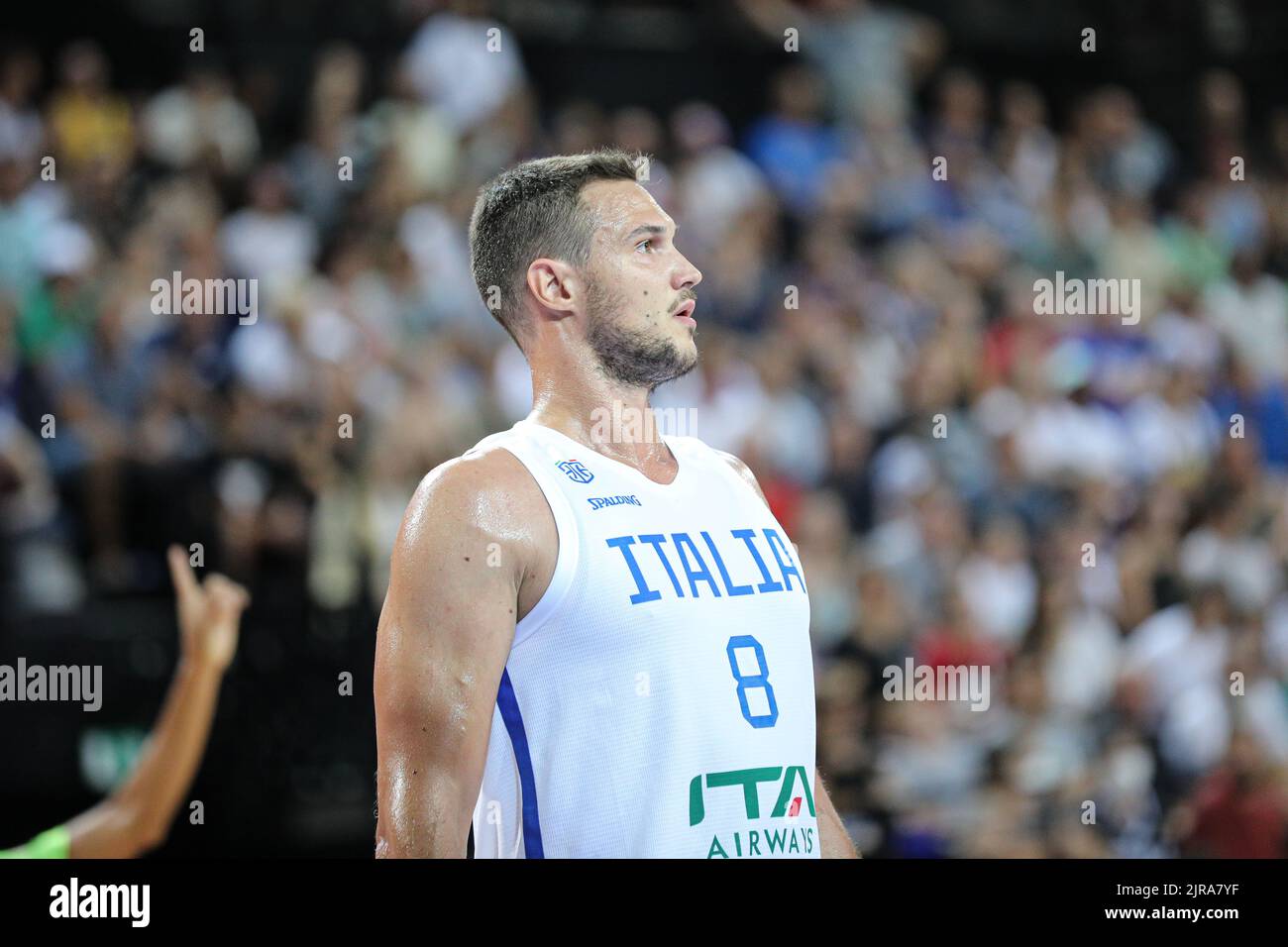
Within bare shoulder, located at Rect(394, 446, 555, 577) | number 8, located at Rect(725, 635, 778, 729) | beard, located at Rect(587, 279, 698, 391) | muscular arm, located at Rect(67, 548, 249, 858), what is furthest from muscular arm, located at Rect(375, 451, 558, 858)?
muscular arm, located at Rect(67, 548, 249, 858)

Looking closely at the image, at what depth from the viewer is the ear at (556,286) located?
369cm

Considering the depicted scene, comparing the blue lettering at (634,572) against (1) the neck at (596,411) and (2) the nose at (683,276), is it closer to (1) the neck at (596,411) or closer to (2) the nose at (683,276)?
(1) the neck at (596,411)

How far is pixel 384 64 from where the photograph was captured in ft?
30.7

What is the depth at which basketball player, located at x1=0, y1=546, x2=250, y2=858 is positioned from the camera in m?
4.00

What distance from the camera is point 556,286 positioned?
3.71 meters

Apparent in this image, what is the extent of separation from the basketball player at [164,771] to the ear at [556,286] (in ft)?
3.93

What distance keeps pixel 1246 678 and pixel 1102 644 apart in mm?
756

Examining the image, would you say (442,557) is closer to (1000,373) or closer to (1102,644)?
(1102,644)

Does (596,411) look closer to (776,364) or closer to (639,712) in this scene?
(639,712)

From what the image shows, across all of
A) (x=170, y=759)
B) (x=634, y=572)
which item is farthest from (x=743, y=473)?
(x=170, y=759)

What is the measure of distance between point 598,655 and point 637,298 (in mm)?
872

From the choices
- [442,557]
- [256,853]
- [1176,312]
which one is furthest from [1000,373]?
[442,557]

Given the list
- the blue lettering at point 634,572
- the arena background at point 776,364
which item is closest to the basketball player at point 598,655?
the blue lettering at point 634,572

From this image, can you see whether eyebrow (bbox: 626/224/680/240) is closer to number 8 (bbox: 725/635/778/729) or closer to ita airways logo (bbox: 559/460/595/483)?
ita airways logo (bbox: 559/460/595/483)
